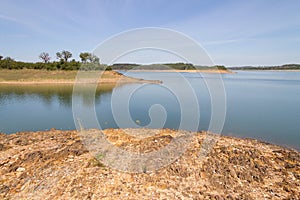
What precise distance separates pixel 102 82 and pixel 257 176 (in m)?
29.9

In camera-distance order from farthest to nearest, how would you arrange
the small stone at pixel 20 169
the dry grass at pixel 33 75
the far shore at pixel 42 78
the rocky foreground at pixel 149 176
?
1. the dry grass at pixel 33 75
2. the far shore at pixel 42 78
3. the small stone at pixel 20 169
4. the rocky foreground at pixel 149 176

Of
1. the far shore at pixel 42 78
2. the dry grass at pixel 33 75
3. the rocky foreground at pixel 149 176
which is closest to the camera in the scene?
the rocky foreground at pixel 149 176

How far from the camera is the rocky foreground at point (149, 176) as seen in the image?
11.0ft

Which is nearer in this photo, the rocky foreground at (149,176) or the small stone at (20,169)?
the rocky foreground at (149,176)

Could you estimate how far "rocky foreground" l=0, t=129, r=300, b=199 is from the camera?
3.34 meters

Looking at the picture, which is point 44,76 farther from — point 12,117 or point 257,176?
point 257,176

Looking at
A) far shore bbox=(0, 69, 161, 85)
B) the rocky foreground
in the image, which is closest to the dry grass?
far shore bbox=(0, 69, 161, 85)

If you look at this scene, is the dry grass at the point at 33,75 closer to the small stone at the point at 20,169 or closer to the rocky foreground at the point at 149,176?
the rocky foreground at the point at 149,176

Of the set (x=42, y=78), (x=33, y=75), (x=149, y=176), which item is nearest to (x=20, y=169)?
(x=149, y=176)

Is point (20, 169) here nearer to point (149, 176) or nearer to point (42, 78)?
point (149, 176)

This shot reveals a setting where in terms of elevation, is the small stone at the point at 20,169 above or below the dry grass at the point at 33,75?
below

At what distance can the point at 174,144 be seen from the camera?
17.9 feet

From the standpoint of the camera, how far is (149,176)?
12.8ft

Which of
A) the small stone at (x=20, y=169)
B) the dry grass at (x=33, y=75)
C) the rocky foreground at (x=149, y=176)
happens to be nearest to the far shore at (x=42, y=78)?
the dry grass at (x=33, y=75)
